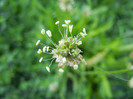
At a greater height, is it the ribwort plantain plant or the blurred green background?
the blurred green background

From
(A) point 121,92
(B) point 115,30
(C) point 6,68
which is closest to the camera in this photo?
(C) point 6,68

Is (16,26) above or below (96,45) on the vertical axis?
above

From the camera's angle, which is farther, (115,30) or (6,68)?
(115,30)

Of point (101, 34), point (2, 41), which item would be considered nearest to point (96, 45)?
point (101, 34)

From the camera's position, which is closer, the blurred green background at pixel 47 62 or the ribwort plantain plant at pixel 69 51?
the ribwort plantain plant at pixel 69 51

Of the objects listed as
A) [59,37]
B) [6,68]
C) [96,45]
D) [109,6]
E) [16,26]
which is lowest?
[59,37]

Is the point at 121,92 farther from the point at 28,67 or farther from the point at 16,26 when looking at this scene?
the point at 16,26

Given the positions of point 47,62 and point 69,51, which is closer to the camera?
point 69,51

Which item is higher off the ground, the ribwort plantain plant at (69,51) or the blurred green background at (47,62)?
the blurred green background at (47,62)

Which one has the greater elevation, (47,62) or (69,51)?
(47,62)

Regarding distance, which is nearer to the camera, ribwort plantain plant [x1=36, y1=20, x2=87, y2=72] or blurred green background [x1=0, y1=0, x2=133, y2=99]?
ribwort plantain plant [x1=36, y1=20, x2=87, y2=72]

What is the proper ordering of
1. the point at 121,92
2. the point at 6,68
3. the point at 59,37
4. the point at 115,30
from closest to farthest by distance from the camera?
the point at 59,37 → the point at 6,68 → the point at 121,92 → the point at 115,30
